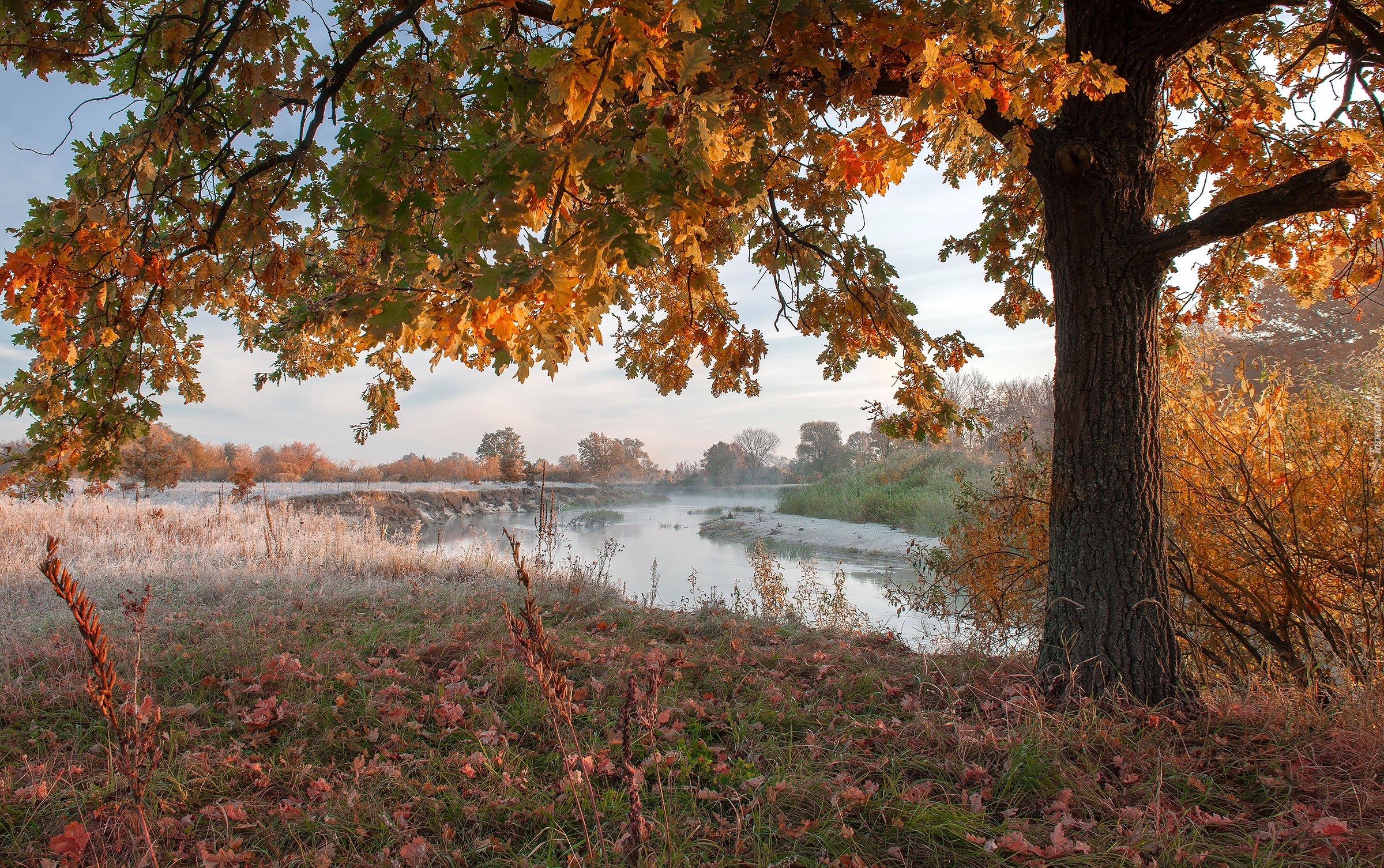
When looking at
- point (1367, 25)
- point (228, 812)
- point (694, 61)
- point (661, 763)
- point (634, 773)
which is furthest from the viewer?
point (1367, 25)

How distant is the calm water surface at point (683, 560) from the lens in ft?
26.4

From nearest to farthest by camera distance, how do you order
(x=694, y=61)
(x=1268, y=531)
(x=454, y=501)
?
(x=694, y=61), (x=1268, y=531), (x=454, y=501)

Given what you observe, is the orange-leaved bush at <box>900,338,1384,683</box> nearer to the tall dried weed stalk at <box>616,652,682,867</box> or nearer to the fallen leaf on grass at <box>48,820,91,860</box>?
the tall dried weed stalk at <box>616,652,682,867</box>

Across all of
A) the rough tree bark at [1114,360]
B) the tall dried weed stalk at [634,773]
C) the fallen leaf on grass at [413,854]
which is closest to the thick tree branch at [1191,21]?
the rough tree bark at [1114,360]

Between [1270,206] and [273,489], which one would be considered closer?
[1270,206]

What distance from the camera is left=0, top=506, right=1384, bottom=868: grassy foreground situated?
2092mm

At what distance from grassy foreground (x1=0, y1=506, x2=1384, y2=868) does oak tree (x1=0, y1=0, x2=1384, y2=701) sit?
1.97 ft

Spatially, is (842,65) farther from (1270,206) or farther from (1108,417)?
(1108,417)

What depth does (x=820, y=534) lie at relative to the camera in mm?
15977

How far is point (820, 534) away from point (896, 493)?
3803 millimetres

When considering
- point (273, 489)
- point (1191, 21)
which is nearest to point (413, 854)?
point (1191, 21)

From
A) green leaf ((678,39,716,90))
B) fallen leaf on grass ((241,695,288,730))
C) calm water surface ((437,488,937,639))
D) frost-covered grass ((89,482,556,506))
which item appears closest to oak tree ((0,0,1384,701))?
green leaf ((678,39,716,90))

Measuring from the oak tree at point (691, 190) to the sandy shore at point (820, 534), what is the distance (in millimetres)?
9082

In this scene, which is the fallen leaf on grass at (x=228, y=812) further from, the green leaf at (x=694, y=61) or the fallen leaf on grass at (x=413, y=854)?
the green leaf at (x=694, y=61)
